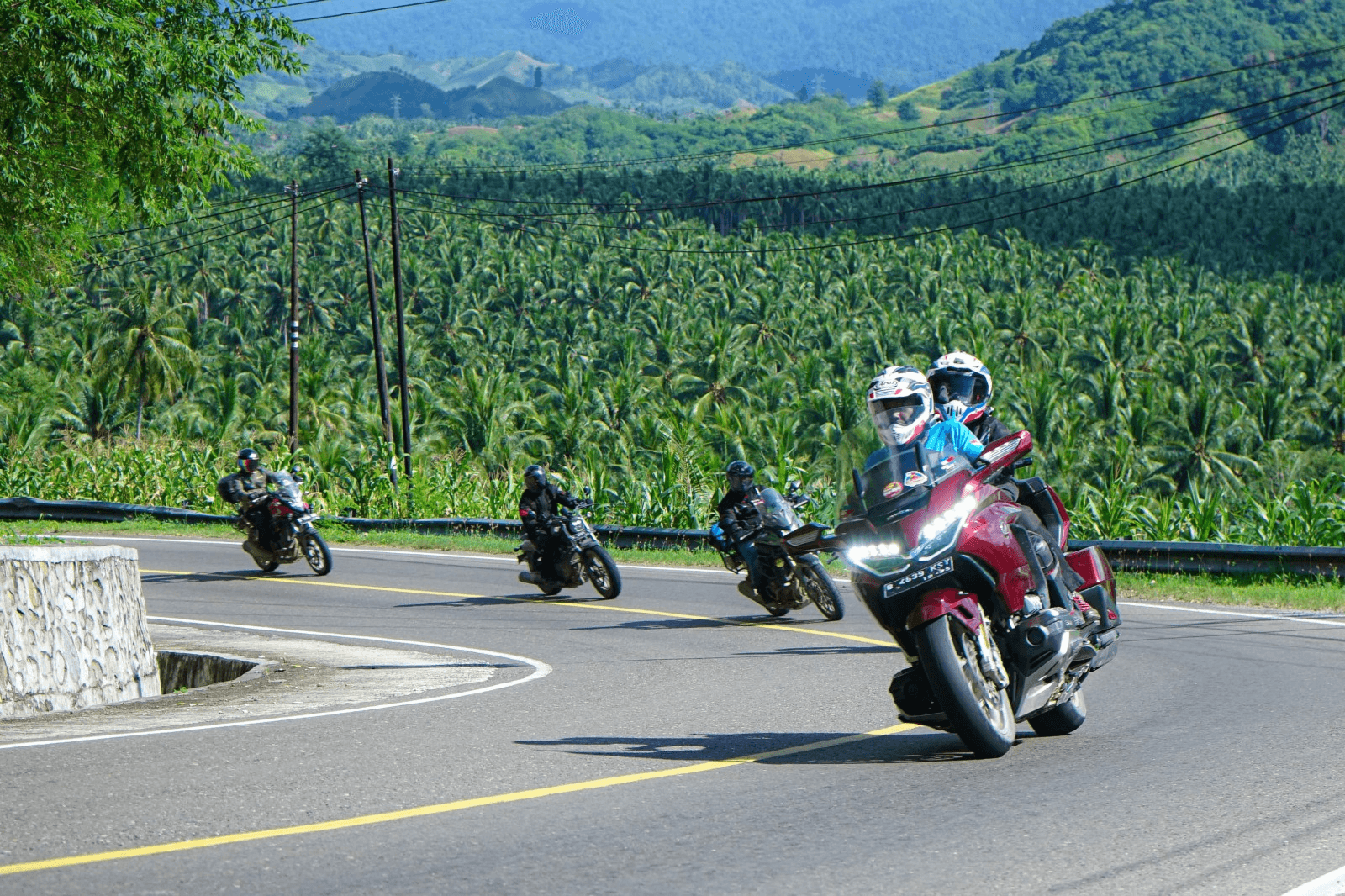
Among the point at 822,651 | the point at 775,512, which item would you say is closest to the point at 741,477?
the point at 775,512

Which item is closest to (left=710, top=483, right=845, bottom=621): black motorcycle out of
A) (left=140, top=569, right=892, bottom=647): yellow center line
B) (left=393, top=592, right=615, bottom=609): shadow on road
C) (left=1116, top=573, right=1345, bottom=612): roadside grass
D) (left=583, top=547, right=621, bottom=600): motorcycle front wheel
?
(left=140, top=569, right=892, bottom=647): yellow center line

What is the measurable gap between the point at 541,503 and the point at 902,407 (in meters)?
11.2

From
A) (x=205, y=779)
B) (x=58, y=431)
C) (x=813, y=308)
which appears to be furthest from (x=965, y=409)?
(x=813, y=308)

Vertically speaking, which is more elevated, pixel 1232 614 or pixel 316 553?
pixel 316 553

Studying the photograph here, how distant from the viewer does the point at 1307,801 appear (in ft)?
20.0

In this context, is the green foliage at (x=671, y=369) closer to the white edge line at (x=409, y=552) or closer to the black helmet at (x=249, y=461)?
the white edge line at (x=409, y=552)

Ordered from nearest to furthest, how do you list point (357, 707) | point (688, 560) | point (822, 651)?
1. point (357, 707)
2. point (822, 651)
3. point (688, 560)

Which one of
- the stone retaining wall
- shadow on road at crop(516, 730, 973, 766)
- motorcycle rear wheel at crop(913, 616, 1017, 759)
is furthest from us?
the stone retaining wall

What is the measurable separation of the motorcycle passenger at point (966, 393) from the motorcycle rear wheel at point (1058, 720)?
56.3 inches

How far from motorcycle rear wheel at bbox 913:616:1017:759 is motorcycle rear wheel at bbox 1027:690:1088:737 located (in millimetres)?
771

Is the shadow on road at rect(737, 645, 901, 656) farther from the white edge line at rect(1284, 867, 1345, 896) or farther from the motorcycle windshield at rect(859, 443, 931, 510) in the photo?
the white edge line at rect(1284, 867, 1345, 896)

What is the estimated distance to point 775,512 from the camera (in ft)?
48.3

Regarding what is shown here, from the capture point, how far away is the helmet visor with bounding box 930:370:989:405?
766 cm

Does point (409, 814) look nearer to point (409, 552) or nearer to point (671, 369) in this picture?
point (409, 552)
